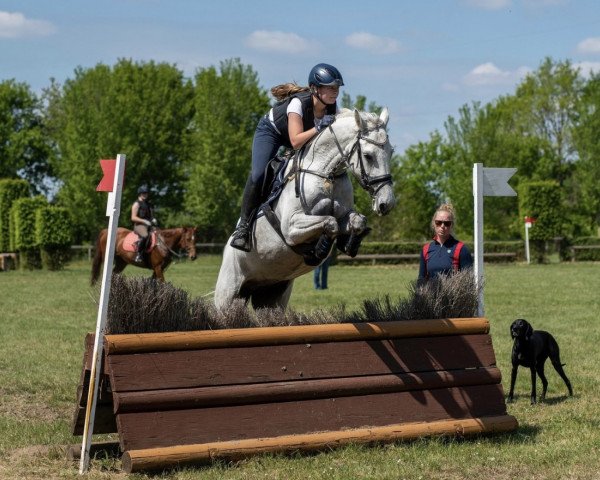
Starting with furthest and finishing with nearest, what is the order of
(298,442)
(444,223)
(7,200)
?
(7,200) → (444,223) → (298,442)

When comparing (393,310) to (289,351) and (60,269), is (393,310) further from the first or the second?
(60,269)

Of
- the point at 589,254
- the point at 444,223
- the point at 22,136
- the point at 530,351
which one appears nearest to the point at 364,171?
the point at 444,223

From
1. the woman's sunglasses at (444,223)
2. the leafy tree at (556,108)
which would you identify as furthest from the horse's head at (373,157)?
the leafy tree at (556,108)

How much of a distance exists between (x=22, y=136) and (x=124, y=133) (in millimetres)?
10128

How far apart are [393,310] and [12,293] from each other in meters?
15.9

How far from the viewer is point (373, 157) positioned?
234 inches

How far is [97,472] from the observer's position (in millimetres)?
5469

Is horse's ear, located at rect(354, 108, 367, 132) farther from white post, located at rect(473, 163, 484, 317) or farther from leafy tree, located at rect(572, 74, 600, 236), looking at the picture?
leafy tree, located at rect(572, 74, 600, 236)

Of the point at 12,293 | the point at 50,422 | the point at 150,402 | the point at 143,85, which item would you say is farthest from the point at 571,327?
the point at 143,85

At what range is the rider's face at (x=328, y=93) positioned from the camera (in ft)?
20.7

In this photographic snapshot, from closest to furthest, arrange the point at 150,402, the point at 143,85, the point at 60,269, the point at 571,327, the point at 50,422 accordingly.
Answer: the point at 150,402 < the point at 50,422 < the point at 571,327 < the point at 60,269 < the point at 143,85

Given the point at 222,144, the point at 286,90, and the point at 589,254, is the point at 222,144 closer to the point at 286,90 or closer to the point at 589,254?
the point at 589,254

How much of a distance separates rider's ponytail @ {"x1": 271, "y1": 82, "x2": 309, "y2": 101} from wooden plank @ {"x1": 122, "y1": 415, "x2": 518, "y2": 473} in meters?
2.54

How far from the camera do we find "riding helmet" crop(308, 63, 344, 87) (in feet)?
20.4
